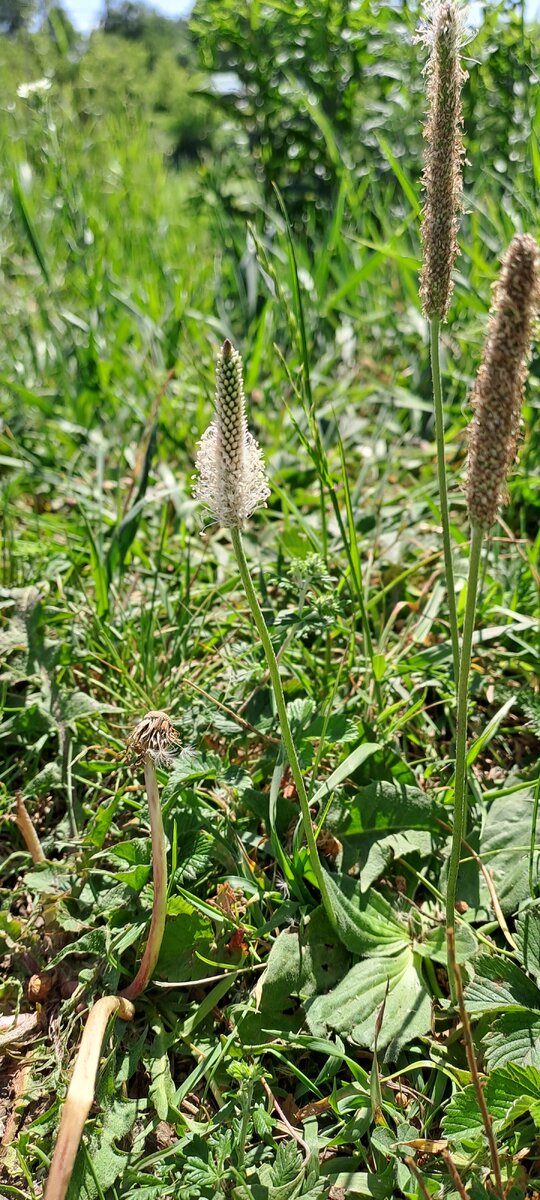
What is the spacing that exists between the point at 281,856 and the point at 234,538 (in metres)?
0.69

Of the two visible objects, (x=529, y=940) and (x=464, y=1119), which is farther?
(x=529, y=940)

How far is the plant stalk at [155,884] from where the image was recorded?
1.41 meters

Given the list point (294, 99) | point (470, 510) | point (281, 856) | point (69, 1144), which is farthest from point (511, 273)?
point (294, 99)

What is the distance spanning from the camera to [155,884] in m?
1.45

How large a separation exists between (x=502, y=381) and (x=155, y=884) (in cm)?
94

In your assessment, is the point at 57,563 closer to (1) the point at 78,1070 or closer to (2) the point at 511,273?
(1) the point at 78,1070

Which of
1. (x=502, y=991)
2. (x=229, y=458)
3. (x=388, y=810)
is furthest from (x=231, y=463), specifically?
(x=502, y=991)

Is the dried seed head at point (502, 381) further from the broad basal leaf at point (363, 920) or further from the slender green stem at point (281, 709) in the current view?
the broad basal leaf at point (363, 920)

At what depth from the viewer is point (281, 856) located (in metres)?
1.67

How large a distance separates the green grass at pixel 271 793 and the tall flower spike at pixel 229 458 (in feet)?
1.67

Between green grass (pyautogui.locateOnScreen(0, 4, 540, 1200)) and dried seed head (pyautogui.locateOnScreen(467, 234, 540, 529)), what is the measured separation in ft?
2.23

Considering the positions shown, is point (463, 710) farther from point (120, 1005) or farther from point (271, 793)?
point (120, 1005)

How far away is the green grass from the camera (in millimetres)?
1444

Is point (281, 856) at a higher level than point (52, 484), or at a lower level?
lower
